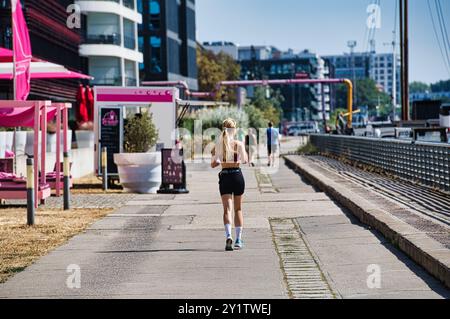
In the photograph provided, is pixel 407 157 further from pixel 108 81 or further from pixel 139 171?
pixel 108 81

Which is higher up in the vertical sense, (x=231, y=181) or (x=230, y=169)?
(x=230, y=169)

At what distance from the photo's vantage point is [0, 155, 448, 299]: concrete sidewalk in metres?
11.0

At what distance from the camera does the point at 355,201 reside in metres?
19.3

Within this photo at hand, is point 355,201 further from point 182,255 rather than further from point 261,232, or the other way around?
Result: point 182,255

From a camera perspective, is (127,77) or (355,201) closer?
(355,201)

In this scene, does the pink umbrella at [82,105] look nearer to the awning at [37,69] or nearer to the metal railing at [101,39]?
the awning at [37,69]

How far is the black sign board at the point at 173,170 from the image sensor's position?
86.2ft

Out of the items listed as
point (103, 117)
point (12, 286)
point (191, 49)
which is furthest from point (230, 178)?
point (191, 49)

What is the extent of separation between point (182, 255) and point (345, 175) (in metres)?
16.8

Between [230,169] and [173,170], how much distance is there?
11.4m

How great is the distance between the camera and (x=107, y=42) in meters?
87.3

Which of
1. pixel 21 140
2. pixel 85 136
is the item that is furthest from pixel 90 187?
pixel 85 136

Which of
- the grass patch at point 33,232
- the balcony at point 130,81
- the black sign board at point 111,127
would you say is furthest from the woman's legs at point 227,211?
the balcony at point 130,81

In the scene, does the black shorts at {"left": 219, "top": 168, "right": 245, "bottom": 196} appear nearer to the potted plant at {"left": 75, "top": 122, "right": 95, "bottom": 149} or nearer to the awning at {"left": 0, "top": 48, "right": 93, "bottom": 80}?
the awning at {"left": 0, "top": 48, "right": 93, "bottom": 80}
